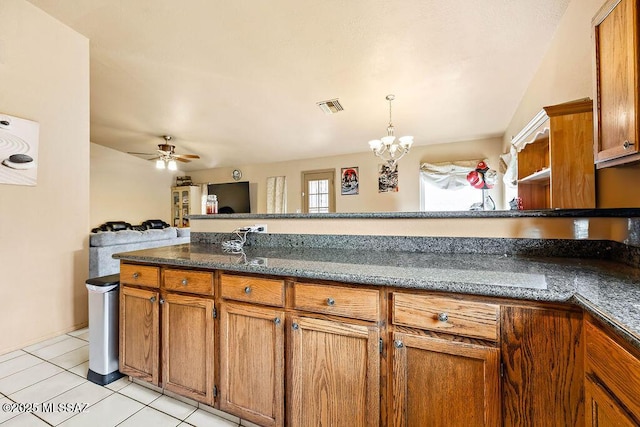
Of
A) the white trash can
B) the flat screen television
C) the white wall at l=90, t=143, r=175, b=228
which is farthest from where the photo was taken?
the flat screen television

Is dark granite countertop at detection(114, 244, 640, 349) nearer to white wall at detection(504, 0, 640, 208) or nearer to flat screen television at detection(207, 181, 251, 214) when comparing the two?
white wall at detection(504, 0, 640, 208)

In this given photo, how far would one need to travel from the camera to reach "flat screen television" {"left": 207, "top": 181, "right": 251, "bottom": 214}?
266 inches

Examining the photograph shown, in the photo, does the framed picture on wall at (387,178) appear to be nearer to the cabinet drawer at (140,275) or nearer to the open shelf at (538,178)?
the open shelf at (538,178)

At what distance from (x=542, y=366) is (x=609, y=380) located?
0.60 ft

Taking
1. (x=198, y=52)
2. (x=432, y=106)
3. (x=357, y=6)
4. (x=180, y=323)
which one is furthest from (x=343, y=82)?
(x=180, y=323)

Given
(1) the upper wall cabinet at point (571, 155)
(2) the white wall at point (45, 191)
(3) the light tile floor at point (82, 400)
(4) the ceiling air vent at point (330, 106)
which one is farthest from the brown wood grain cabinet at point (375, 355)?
(4) the ceiling air vent at point (330, 106)

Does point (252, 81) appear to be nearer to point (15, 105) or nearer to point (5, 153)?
point (15, 105)

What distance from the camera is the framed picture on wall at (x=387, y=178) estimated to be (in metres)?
5.36

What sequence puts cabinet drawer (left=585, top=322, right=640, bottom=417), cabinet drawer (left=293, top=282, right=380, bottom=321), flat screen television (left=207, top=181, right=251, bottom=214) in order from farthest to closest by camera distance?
flat screen television (left=207, top=181, right=251, bottom=214), cabinet drawer (left=293, top=282, right=380, bottom=321), cabinet drawer (left=585, top=322, right=640, bottom=417)

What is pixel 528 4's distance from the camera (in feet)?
6.45

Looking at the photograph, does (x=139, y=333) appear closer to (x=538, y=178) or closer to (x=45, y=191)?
(x=45, y=191)

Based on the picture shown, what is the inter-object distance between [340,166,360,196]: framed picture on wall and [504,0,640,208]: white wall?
3268 millimetres

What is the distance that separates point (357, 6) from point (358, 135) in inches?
104

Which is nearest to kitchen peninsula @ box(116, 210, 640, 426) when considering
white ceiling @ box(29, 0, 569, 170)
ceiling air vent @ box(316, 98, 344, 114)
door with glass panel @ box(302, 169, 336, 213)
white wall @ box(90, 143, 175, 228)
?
white ceiling @ box(29, 0, 569, 170)
